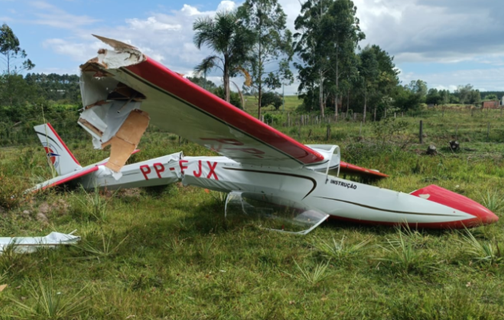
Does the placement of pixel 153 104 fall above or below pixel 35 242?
above

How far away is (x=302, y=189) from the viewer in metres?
5.46

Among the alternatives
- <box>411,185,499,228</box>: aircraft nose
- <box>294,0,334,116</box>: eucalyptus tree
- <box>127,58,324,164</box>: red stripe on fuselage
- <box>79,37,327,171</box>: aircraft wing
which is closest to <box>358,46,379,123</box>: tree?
<box>294,0,334,116</box>: eucalyptus tree

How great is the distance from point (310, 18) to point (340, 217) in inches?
1180

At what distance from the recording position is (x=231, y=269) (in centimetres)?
396

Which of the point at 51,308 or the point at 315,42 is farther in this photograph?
the point at 315,42

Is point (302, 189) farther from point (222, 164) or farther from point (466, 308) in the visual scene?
point (466, 308)

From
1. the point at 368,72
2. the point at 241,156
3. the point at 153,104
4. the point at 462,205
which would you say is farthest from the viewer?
the point at 368,72

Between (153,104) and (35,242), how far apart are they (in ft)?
9.62

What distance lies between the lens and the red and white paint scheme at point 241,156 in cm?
289

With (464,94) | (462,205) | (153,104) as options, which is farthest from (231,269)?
(464,94)

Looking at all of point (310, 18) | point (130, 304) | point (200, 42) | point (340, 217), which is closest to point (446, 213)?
point (340, 217)

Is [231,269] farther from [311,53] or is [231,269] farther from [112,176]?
[311,53]

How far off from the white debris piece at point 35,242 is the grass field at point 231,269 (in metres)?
0.13

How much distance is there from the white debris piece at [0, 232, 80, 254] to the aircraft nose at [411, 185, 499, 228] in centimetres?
522
